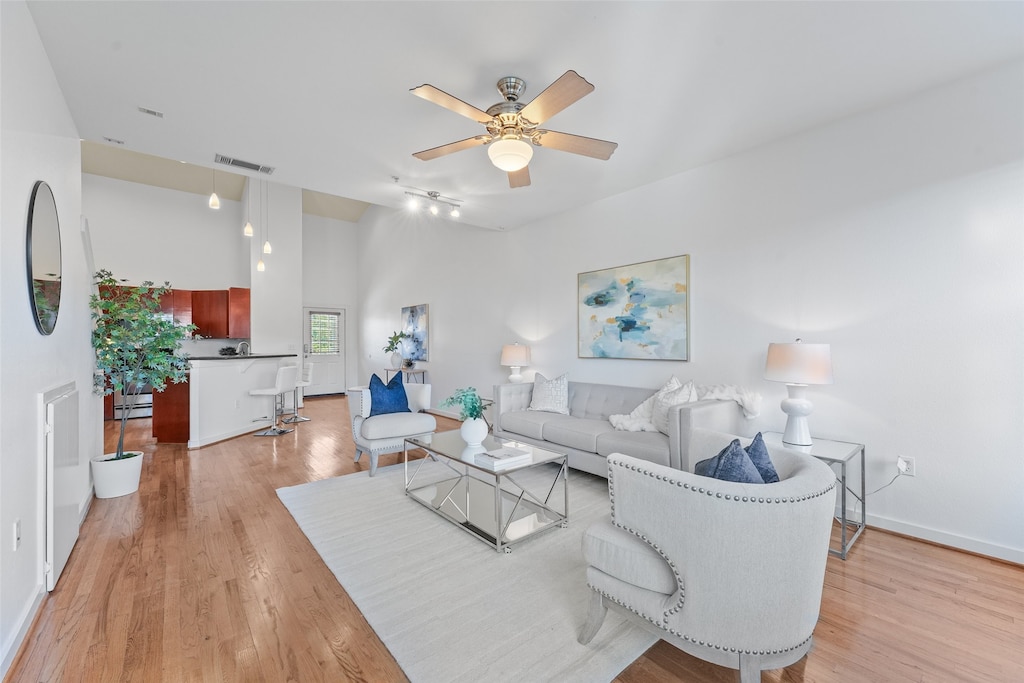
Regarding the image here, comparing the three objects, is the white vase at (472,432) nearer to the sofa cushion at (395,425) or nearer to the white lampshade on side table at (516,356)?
the sofa cushion at (395,425)

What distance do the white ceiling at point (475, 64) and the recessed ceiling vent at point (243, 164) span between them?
9 centimetres

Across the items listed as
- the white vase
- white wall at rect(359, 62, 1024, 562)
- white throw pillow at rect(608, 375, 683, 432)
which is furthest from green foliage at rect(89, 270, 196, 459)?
white wall at rect(359, 62, 1024, 562)

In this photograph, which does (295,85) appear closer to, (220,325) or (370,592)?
(370,592)

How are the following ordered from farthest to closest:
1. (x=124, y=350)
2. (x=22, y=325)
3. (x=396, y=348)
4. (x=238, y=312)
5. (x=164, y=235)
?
(x=396, y=348)
(x=164, y=235)
(x=238, y=312)
(x=124, y=350)
(x=22, y=325)

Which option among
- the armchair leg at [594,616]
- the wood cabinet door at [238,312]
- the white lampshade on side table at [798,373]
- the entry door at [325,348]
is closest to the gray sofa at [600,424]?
the white lampshade on side table at [798,373]

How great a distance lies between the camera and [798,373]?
2.68 m

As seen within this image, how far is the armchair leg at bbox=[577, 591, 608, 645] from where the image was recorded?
1677 mm

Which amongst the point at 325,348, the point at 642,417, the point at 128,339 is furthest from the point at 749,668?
the point at 325,348

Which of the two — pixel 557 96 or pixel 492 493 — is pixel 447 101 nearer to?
pixel 557 96

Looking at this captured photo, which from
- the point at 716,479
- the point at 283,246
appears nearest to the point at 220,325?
the point at 283,246

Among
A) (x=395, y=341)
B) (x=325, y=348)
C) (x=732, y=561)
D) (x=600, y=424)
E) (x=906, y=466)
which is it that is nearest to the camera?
(x=732, y=561)

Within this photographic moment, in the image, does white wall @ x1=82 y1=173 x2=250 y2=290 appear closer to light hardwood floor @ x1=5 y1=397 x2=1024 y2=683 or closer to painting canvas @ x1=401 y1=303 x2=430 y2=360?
painting canvas @ x1=401 y1=303 x2=430 y2=360

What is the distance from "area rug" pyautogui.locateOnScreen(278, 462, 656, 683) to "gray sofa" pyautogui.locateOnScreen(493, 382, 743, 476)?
1.56 ft

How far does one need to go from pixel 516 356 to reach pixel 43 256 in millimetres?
3949
